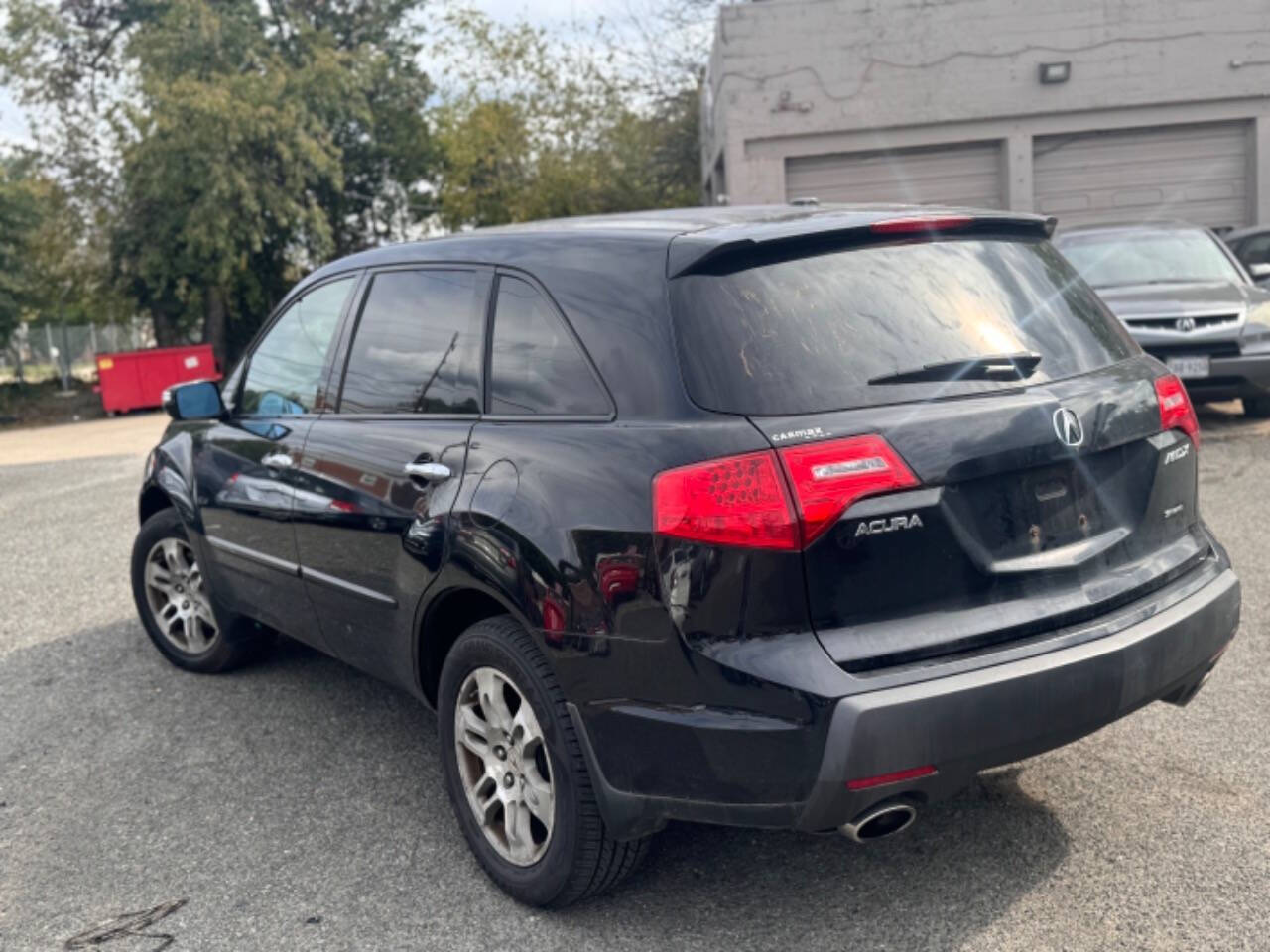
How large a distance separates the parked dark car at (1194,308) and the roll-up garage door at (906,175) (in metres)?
8.79

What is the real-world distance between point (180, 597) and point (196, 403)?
940 mm

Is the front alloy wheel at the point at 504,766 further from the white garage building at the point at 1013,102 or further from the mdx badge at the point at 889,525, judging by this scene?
the white garage building at the point at 1013,102

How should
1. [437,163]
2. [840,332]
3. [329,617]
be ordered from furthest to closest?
1. [437,163]
2. [329,617]
3. [840,332]

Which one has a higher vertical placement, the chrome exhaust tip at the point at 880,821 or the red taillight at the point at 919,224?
the red taillight at the point at 919,224

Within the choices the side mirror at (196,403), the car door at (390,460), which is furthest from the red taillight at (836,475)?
the side mirror at (196,403)

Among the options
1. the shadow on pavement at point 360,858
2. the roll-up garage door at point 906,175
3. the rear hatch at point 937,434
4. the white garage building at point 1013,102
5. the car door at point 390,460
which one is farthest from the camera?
the roll-up garage door at point 906,175

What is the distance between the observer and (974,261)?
10.7 ft

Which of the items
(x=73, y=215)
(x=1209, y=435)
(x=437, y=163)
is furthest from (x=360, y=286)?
(x=437, y=163)

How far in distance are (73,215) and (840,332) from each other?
88.9 ft

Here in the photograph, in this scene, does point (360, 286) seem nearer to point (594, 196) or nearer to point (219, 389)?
point (219, 389)

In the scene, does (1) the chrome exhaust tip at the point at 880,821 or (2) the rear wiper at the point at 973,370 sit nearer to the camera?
(1) the chrome exhaust tip at the point at 880,821

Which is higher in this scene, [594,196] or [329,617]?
[594,196]

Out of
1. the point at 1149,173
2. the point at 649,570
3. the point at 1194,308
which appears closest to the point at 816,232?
the point at 649,570

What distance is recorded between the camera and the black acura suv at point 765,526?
2660 mm
